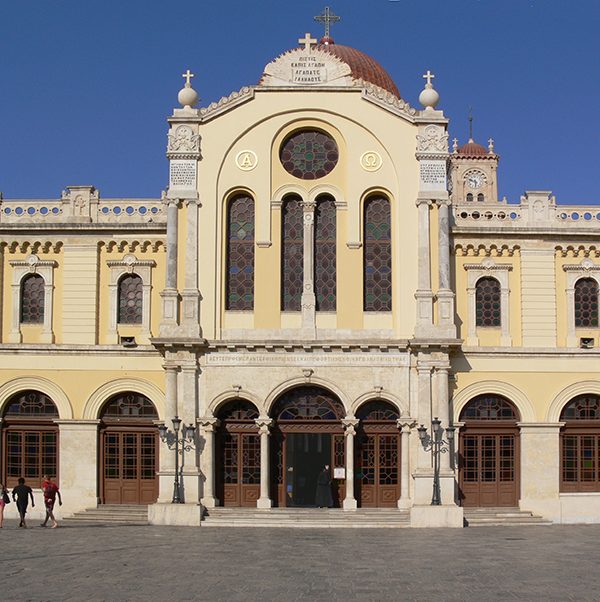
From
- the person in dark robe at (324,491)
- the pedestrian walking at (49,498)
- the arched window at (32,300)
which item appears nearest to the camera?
the pedestrian walking at (49,498)

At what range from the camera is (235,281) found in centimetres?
3400

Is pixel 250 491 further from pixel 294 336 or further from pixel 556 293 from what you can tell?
pixel 556 293

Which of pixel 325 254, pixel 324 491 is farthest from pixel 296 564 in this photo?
pixel 325 254

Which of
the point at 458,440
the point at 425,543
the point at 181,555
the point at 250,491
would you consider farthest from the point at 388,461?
the point at 181,555

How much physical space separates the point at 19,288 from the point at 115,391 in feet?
15.7

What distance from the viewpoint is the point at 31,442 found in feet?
113

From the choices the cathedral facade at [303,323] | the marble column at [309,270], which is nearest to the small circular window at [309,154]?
the cathedral facade at [303,323]

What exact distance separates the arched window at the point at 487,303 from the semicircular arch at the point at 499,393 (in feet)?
6.71

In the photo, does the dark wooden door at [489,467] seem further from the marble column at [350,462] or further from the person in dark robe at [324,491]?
the person in dark robe at [324,491]

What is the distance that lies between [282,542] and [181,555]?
3635 millimetres

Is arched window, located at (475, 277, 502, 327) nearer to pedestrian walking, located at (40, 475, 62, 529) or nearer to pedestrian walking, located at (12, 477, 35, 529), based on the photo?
pedestrian walking, located at (40, 475, 62, 529)

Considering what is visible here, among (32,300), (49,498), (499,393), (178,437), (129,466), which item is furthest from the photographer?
(32,300)

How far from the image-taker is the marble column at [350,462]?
32.5 metres

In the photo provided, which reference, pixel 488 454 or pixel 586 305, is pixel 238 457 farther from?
pixel 586 305
